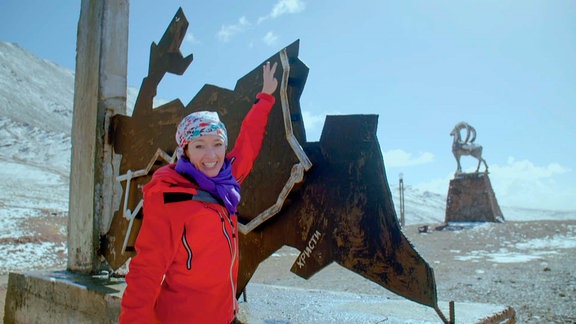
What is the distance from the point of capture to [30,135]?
3006 centimetres

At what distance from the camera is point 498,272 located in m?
6.82

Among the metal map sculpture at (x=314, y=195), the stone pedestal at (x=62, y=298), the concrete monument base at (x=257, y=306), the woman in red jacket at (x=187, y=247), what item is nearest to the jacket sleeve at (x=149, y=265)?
the woman in red jacket at (x=187, y=247)

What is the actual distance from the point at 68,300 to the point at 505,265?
677 cm

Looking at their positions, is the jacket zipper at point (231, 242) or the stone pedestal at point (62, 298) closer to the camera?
the jacket zipper at point (231, 242)

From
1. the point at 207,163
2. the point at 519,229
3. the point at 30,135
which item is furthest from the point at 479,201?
the point at 30,135

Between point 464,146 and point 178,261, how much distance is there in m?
17.9

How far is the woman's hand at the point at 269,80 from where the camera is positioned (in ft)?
7.73

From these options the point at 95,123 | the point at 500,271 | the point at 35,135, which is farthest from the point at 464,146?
the point at 35,135

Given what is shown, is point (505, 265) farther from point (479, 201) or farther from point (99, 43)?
point (479, 201)

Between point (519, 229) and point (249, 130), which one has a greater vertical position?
point (249, 130)

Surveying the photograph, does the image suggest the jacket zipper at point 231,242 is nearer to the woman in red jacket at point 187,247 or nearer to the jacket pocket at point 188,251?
the woman in red jacket at point 187,247

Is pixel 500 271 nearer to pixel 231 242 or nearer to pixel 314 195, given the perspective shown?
pixel 314 195

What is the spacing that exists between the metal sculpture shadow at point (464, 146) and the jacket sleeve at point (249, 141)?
16203 millimetres

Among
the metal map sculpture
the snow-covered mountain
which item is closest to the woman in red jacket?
the metal map sculpture
